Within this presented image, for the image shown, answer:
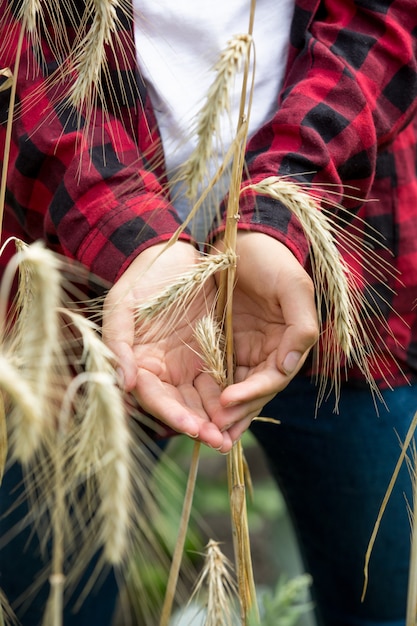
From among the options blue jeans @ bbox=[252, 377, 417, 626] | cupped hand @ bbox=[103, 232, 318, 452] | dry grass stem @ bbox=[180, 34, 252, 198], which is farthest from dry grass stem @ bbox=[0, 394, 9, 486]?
blue jeans @ bbox=[252, 377, 417, 626]

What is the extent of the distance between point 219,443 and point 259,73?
0.44 meters

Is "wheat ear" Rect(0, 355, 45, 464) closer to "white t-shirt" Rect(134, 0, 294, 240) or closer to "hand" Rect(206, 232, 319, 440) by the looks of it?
"hand" Rect(206, 232, 319, 440)

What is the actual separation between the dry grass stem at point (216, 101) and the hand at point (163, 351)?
9 cm

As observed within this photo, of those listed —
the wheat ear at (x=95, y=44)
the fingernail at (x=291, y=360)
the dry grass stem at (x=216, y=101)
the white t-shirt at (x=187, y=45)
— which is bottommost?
the fingernail at (x=291, y=360)

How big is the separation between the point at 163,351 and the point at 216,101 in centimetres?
27

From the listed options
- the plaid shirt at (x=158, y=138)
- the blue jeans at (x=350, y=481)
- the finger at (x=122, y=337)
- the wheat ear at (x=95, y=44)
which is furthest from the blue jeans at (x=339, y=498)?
the wheat ear at (x=95, y=44)

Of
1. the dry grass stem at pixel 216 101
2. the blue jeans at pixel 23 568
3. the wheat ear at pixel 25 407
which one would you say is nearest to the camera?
the wheat ear at pixel 25 407

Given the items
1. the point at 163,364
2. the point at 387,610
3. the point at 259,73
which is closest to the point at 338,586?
the point at 387,610

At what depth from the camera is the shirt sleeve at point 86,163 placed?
2.39 feet

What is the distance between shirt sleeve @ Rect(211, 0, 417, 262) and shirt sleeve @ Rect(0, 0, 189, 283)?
0.11 m

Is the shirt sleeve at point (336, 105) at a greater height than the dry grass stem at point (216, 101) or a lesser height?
greater

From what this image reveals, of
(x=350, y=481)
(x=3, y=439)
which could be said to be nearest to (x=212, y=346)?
(x=3, y=439)

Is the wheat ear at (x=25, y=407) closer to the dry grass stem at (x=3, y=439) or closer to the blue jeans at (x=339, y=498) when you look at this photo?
the dry grass stem at (x=3, y=439)

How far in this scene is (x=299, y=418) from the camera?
3.16 feet
